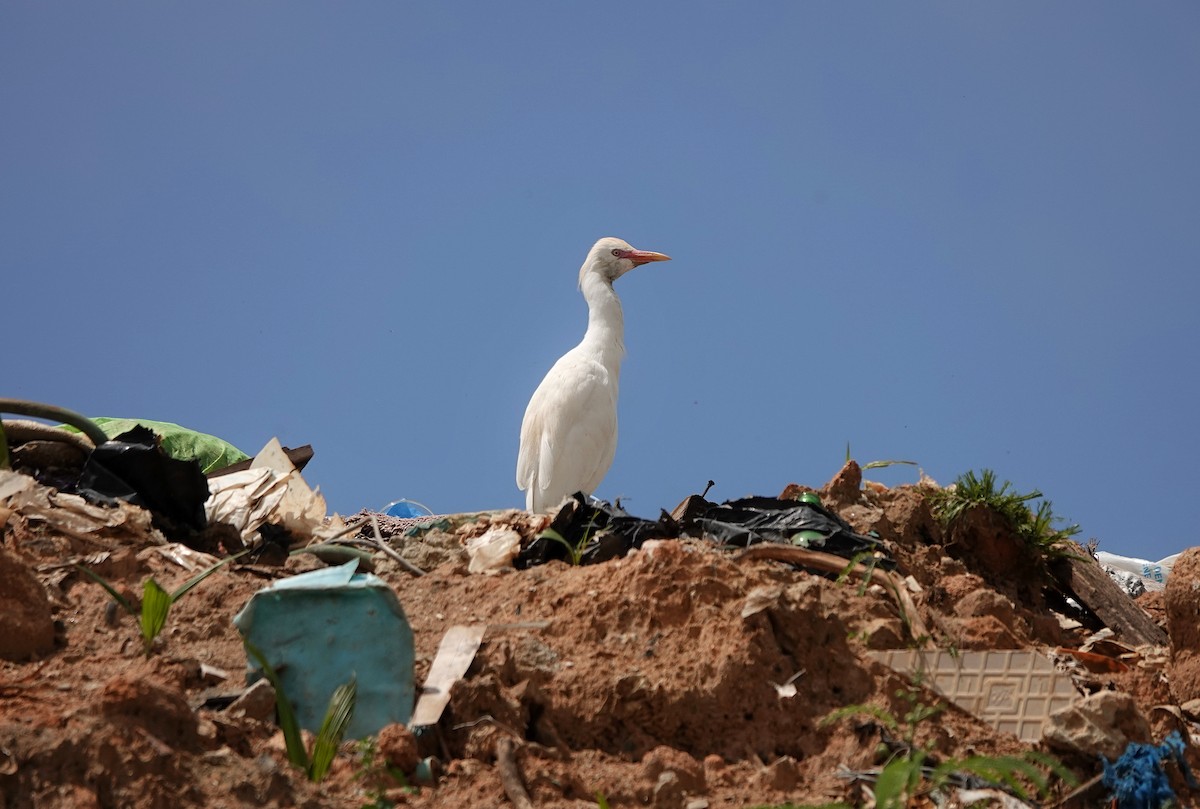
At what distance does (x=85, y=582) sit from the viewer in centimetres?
466

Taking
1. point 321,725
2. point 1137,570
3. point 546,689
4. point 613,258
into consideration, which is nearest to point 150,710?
point 321,725

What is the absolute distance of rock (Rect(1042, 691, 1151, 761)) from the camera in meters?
3.76

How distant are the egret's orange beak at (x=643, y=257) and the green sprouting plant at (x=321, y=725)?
9.11 meters

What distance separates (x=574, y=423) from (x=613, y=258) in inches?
97.1

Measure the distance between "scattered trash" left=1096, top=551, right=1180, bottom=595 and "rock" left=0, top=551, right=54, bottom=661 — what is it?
710 centimetres

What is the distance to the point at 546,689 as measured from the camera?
395 cm

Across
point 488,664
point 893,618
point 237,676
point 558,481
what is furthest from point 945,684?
point 558,481

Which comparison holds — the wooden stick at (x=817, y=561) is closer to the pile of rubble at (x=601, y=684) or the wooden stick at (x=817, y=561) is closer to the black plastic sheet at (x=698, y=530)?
the pile of rubble at (x=601, y=684)

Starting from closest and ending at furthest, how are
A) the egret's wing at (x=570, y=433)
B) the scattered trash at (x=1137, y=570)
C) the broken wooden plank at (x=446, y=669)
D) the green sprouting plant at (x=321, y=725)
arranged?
the green sprouting plant at (x=321, y=725)
the broken wooden plank at (x=446, y=669)
the scattered trash at (x=1137, y=570)
the egret's wing at (x=570, y=433)

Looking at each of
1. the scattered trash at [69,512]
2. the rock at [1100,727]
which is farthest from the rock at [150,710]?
the rock at [1100,727]

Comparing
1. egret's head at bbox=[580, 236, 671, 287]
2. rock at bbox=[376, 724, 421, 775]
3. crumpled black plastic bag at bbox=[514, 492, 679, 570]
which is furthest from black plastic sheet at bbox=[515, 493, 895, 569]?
egret's head at bbox=[580, 236, 671, 287]

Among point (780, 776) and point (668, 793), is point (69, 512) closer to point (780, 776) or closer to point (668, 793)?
point (668, 793)

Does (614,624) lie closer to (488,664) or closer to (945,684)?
(488,664)

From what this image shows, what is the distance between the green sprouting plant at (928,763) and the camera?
10.6ft
